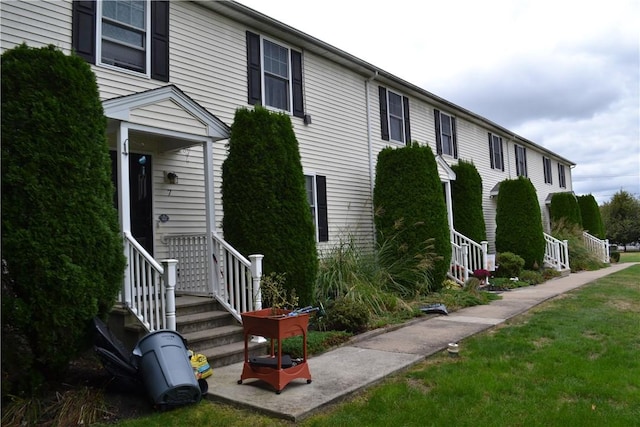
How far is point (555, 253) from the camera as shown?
15969mm

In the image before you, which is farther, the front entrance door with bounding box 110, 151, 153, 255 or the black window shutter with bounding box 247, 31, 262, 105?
the black window shutter with bounding box 247, 31, 262, 105

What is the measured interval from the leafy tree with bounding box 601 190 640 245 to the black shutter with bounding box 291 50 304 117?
130ft

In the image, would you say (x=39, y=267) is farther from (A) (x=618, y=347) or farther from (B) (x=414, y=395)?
(A) (x=618, y=347)

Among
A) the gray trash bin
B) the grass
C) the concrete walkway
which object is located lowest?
the grass

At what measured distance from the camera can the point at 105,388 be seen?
4488 millimetres

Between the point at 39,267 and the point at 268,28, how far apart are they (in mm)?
6760

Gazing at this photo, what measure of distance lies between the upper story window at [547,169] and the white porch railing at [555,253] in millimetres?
8021

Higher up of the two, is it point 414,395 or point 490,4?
point 490,4

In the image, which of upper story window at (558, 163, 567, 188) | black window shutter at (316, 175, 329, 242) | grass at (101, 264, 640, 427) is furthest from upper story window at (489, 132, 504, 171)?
grass at (101, 264, 640, 427)

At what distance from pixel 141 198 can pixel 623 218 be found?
44303mm

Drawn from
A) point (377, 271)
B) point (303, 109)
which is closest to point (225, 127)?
point (303, 109)

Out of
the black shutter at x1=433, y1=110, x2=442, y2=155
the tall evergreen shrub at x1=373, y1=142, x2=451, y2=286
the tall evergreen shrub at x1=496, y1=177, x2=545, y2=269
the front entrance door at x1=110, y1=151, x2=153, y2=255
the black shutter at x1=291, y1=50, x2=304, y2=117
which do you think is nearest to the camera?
the front entrance door at x1=110, y1=151, x2=153, y2=255

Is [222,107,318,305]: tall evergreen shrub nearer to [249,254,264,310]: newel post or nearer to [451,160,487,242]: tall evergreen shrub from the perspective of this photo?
[249,254,264,310]: newel post

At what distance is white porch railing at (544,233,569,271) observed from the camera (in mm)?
15789
